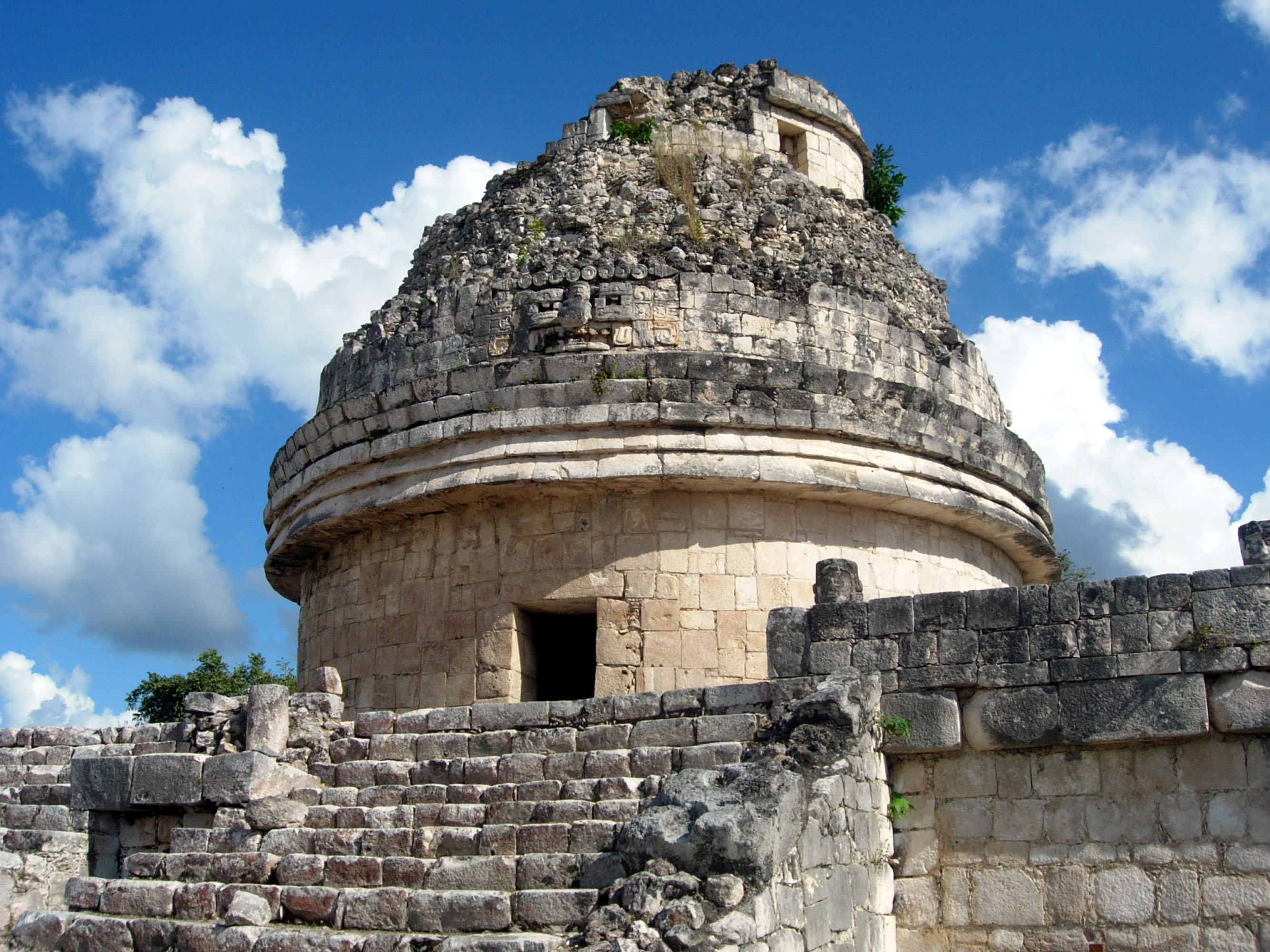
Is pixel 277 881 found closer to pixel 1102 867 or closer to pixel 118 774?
pixel 118 774

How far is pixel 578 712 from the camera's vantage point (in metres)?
8.79

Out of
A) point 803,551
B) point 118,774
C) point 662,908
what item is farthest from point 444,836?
point 803,551

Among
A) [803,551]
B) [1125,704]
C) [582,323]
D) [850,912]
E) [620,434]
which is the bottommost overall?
[850,912]

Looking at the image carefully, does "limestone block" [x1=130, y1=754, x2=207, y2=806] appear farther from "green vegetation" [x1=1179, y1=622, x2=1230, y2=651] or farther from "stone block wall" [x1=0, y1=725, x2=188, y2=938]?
"green vegetation" [x1=1179, y1=622, x2=1230, y2=651]

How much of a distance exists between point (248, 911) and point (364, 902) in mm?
813

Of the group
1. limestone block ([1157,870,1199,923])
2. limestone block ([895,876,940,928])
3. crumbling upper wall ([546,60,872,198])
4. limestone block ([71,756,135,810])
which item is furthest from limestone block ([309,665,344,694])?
crumbling upper wall ([546,60,872,198])

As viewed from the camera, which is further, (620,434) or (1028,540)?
(1028,540)

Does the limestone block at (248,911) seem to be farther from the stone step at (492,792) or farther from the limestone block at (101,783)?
the limestone block at (101,783)

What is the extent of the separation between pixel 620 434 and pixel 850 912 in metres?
5.16

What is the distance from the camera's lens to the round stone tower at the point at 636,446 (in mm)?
11422

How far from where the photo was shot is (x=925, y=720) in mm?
8562

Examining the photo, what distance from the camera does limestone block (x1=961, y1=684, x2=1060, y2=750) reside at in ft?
27.1

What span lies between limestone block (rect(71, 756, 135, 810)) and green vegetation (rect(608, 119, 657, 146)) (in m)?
8.76

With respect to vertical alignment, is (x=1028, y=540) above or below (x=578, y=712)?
above
